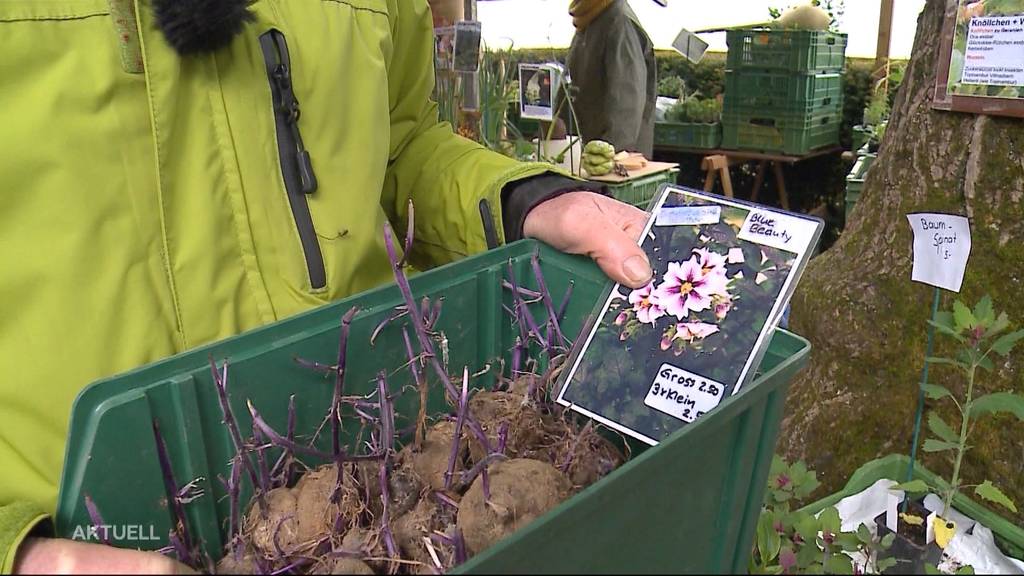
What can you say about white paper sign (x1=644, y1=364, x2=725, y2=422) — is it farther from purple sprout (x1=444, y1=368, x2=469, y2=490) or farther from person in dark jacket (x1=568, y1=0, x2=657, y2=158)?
person in dark jacket (x1=568, y1=0, x2=657, y2=158)

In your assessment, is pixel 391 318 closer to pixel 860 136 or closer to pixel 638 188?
pixel 638 188

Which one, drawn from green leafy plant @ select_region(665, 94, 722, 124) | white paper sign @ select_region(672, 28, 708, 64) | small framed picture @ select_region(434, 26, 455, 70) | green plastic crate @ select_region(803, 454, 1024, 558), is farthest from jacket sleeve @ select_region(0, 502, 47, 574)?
green leafy plant @ select_region(665, 94, 722, 124)

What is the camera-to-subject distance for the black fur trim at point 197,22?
2.52ft

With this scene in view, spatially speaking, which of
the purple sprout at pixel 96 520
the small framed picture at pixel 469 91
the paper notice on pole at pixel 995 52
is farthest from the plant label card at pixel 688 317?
the small framed picture at pixel 469 91

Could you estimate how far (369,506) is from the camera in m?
0.70

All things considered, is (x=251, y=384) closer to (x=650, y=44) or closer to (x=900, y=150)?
(x=900, y=150)

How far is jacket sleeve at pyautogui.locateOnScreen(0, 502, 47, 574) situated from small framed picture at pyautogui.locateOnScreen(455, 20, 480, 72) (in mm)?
1787

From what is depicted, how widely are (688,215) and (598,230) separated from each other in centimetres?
11

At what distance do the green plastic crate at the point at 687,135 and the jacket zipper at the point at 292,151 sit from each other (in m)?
4.44

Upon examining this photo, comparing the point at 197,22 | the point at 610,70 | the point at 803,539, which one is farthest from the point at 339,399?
the point at 610,70

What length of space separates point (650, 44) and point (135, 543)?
386 cm

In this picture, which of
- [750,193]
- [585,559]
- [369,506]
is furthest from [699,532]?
[750,193]

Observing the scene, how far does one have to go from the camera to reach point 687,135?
5.14 metres

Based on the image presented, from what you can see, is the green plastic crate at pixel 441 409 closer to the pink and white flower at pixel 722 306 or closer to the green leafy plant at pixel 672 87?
the pink and white flower at pixel 722 306
